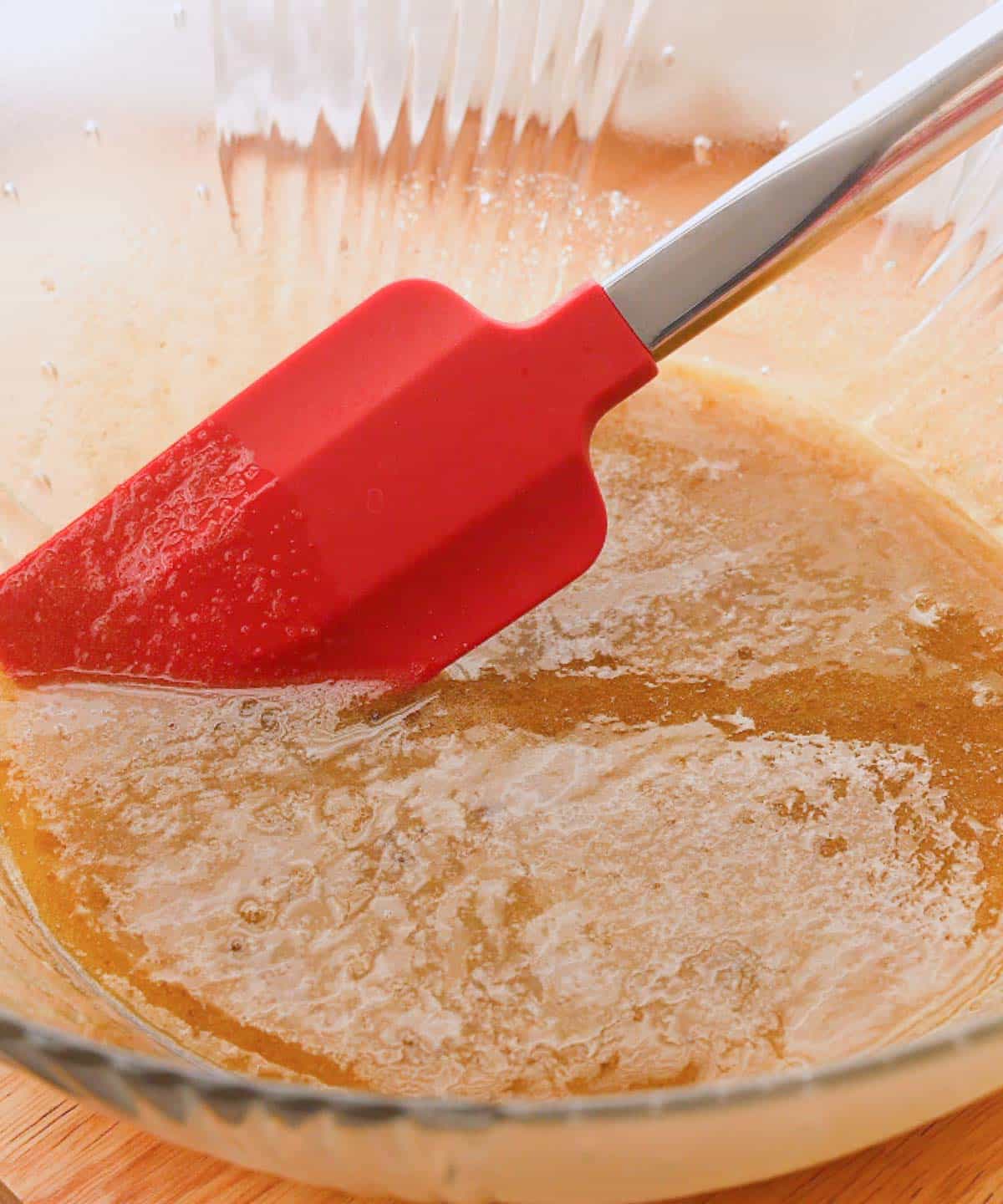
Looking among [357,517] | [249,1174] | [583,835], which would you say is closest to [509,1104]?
[249,1174]

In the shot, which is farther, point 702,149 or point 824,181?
point 702,149

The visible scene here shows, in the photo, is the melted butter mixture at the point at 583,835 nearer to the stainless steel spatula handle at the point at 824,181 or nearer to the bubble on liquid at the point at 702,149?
the stainless steel spatula handle at the point at 824,181

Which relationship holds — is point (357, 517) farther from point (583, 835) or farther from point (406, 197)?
point (406, 197)

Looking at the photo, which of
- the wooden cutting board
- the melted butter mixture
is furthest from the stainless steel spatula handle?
the wooden cutting board

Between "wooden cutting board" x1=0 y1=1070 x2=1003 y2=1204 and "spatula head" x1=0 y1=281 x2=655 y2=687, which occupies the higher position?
"spatula head" x1=0 y1=281 x2=655 y2=687

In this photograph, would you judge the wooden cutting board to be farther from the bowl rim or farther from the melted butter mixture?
the bowl rim

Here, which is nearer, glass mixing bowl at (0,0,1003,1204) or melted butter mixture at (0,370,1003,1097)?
melted butter mixture at (0,370,1003,1097)

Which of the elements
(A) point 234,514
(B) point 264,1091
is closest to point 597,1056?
(B) point 264,1091
